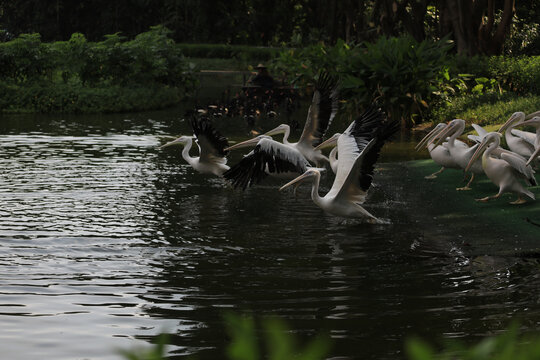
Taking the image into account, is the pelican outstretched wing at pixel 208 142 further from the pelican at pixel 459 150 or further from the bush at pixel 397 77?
the bush at pixel 397 77

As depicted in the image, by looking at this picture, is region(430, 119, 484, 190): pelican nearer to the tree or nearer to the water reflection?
the water reflection

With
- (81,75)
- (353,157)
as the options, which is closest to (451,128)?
(353,157)

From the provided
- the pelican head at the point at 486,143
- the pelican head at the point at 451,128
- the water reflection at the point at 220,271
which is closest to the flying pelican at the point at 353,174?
the water reflection at the point at 220,271

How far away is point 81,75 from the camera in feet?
87.7

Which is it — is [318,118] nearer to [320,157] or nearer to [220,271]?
[320,157]

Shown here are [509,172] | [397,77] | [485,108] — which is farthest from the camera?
[485,108]

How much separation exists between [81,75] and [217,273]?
68.2ft

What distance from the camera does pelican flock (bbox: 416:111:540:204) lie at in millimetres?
9508

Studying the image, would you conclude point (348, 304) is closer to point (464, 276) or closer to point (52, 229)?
point (464, 276)

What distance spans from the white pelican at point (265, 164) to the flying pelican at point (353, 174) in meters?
0.99

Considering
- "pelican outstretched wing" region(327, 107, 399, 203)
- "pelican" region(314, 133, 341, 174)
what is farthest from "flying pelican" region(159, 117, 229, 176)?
"pelican outstretched wing" region(327, 107, 399, 203)

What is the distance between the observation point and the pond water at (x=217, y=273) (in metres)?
5.69

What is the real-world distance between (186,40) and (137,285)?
55.2 meters

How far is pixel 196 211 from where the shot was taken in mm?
10273
